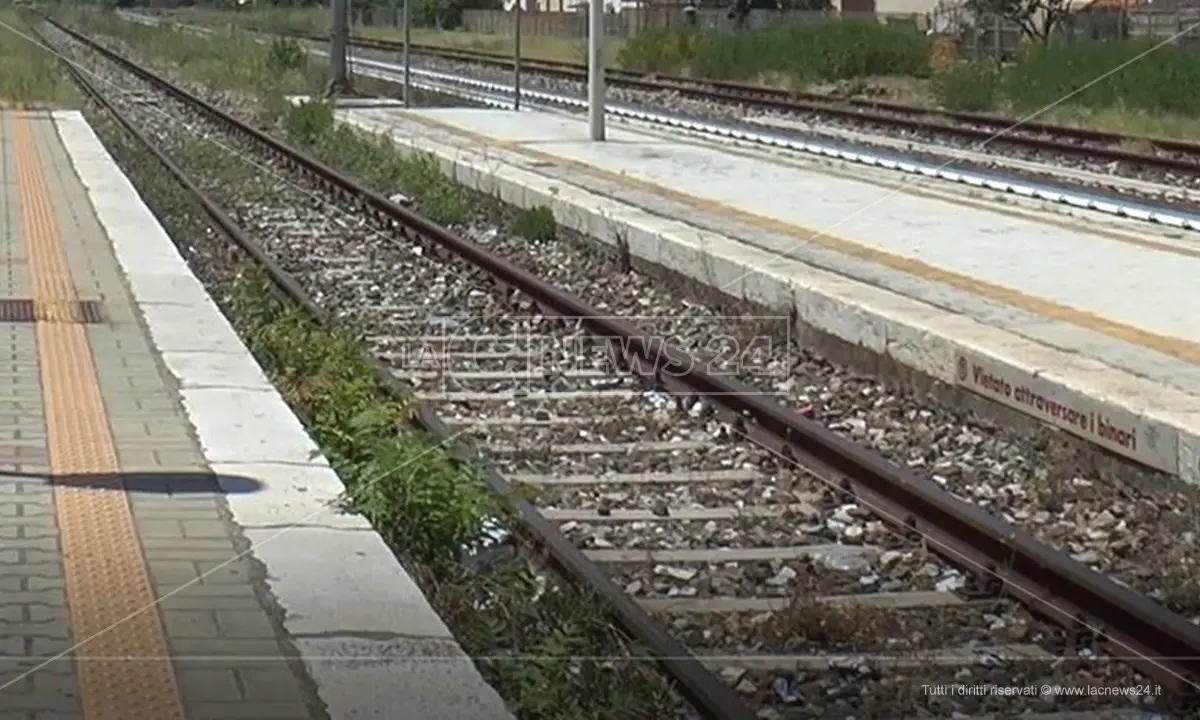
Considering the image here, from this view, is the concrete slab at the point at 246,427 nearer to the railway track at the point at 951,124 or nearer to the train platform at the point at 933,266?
the train platform at the point at 933,266

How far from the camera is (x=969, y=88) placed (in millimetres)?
32406

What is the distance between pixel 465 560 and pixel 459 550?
0.05 meters

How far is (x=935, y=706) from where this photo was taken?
6.18m

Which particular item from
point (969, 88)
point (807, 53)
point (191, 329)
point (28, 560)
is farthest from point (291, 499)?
point (807, 53)

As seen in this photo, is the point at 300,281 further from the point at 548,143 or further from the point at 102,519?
the point at 548,143

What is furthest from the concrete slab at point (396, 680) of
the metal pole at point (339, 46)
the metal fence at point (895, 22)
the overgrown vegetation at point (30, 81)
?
the overgrown vegetation at point (30, 81)

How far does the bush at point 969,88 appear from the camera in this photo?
32281 millimetres

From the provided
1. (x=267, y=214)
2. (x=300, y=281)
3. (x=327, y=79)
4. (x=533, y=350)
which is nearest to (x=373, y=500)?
(x=533, y=350)

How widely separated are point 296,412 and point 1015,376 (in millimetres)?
3262

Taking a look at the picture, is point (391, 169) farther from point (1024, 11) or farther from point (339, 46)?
point (1024, 11)

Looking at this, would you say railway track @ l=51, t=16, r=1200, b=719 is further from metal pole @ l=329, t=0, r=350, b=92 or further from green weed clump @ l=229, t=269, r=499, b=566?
metal pole @ l=329, t=0, r=350, b=92

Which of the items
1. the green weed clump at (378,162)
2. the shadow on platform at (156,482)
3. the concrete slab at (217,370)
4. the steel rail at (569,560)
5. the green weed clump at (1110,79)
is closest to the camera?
the steel rail at (569,560)

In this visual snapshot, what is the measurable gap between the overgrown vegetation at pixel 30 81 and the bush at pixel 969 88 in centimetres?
1388

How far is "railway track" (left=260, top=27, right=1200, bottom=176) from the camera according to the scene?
23033 mm
